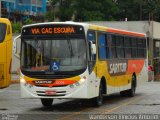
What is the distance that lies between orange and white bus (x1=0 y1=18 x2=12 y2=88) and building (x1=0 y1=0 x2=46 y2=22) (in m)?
74.6

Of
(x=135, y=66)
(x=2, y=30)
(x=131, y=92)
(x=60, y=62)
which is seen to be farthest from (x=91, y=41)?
(x=135, y=66)

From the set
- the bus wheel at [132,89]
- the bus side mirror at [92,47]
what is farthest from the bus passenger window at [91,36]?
the bus wheel at [132,89]

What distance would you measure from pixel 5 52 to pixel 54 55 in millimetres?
5628

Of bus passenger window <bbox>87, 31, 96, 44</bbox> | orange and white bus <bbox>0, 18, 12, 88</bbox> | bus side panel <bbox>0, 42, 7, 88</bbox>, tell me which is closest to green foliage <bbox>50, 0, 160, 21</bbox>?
orange and white bus <bbox>0, 18, 12, 88</bbox>

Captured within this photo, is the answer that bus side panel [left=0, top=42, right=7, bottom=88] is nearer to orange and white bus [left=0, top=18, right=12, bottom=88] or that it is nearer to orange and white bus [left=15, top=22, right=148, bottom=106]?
orange and white bus [left=0, top=18, right=12, bottom=88]

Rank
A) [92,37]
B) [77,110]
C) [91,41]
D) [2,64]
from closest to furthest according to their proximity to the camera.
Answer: [77,110] → [91,41] → [92,37] → [2,64]

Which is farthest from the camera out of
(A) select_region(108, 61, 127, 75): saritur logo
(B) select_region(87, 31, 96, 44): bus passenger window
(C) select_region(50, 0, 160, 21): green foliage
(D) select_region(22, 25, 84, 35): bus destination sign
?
(C) select_region(50, 0, 160, 21): green foliage

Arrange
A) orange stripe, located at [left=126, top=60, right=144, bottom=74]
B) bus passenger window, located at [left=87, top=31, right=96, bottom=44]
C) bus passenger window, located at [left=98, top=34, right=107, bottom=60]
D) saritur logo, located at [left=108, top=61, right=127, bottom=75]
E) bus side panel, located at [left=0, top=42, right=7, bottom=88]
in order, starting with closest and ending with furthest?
1. bus passenger window, located at [left=87, top=31, right=96, bottom=44]
2. bus passenger window, located at [left=98, top=34, right=107, bottom=60]
3. saritur logo, located at [left=108, top=61, right=127, bottom=75]
4. bus side panel, located at [left=0, top=42, right=7, bottom=88]
5. orange stripe, located at [left=126, top=60, right=144, bottom=74]

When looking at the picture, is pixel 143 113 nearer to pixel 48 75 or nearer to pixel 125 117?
pixel 125 117

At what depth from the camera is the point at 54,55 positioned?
17.5m

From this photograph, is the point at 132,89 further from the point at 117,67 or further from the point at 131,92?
the point at 117,67

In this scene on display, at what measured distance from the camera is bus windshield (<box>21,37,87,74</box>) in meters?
17.3

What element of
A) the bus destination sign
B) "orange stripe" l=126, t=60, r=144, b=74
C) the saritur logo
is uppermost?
the bus destination sign

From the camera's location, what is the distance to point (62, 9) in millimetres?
81125
